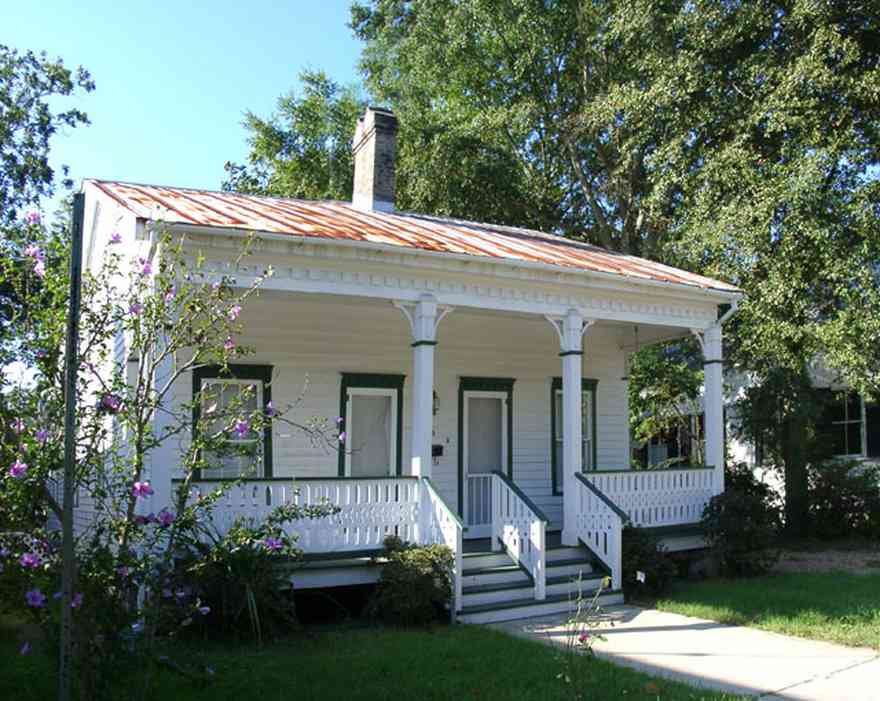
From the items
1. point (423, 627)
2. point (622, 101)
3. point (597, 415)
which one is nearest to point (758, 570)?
point (597, 415)

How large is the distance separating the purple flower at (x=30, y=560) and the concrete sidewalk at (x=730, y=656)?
14.6 ft

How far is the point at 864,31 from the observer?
17.4 meters

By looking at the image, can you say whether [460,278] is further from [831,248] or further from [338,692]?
[831,248]

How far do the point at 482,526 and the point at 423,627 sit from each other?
4260mm

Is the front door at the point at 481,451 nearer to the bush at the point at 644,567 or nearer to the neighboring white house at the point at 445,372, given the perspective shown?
the neighboring white house at the point at 445,372

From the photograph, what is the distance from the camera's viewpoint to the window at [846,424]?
68.4ft

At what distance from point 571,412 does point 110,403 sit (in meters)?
7.88

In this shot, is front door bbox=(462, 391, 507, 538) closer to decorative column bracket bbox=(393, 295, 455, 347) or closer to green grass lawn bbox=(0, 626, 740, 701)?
decorative column bracket bbox=(393, 295, 455, 347)

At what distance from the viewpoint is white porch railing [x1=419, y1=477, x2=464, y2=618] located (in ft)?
32.7

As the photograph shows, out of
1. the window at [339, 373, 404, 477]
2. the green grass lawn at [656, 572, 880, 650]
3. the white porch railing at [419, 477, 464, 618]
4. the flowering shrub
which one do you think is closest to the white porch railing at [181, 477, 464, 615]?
the white porch railing at [419, 477, 464, 618]

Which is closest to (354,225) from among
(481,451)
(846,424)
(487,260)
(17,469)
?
(487,260)

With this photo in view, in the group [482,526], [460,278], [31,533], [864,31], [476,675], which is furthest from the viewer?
[864,31]

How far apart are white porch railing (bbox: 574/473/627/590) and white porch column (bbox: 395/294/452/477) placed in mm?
2499

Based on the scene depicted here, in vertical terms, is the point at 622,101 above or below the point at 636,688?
above
